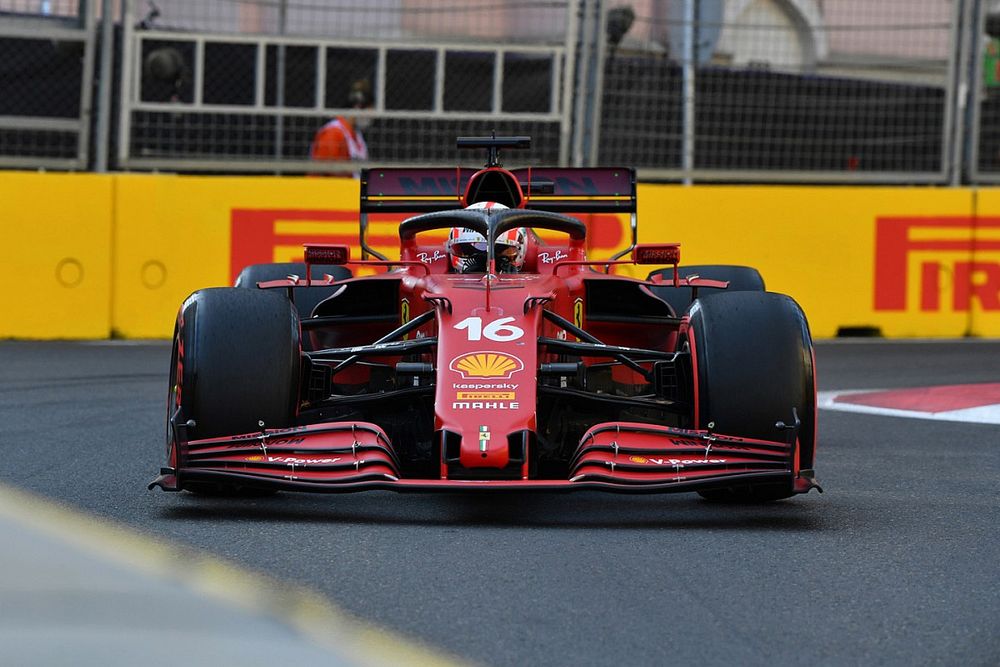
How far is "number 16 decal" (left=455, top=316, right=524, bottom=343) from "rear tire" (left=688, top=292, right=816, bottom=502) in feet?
2.02

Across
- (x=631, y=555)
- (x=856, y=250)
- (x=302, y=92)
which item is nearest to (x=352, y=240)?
(x=302, y=92)

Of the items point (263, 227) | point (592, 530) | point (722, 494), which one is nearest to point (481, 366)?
point (592, 530)

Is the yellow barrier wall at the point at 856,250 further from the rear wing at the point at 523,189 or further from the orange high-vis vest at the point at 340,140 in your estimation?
the rear wing at the point at 523,189

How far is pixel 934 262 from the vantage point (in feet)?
40.5

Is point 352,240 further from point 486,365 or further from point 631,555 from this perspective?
point 631,555

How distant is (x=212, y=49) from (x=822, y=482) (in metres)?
6.96

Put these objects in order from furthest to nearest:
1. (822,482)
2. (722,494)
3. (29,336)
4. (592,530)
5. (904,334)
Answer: (904,334) < (29,336) < (822,482) < (722,494) < (592,530)

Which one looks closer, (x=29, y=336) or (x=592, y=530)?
(x=592, y=530)

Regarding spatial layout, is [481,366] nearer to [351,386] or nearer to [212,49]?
[351,386]

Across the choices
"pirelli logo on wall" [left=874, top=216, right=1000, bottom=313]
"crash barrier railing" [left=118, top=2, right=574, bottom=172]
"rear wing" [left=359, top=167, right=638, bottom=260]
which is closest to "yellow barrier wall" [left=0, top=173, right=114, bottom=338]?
"crash barrier railing" [left=118, top=2, right=574, bottom=172]

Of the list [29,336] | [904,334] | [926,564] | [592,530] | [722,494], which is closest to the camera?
[926,564]

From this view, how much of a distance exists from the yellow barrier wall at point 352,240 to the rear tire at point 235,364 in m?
5.81

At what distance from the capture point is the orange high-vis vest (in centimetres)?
1195

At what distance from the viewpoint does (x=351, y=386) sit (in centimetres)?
626
